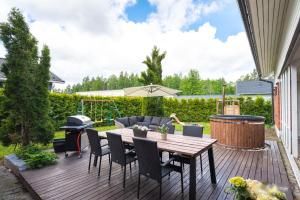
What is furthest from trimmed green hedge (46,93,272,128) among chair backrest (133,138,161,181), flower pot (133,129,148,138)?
chair backrest (133,138,161,181)

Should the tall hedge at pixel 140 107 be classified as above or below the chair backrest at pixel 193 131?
above

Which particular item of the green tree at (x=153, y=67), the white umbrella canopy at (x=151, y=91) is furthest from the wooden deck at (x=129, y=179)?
the green tree at (x=153, y=67)

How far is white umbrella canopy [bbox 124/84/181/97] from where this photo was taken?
21.9 feet

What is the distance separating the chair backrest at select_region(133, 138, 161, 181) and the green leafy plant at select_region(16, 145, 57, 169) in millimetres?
2714

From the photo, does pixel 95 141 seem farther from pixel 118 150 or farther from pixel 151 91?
pixel 151 91

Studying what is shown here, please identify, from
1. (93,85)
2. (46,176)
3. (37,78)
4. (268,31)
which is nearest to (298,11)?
(268,31)

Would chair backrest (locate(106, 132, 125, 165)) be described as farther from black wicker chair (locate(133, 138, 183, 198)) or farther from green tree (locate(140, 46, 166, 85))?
green tree (locate(140, 46, 166, 85))

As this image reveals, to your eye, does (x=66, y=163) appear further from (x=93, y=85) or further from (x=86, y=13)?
(x=93, y=85)

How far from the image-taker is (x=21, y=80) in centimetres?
470

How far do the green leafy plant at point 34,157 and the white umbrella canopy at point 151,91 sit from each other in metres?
3.15

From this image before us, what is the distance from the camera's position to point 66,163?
4.46 meters

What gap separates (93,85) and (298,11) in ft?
136

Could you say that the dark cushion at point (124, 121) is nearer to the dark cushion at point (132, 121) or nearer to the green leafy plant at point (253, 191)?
the dark cushion at point (132, 121)

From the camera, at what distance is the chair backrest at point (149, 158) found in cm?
265
